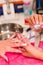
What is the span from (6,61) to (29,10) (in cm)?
83

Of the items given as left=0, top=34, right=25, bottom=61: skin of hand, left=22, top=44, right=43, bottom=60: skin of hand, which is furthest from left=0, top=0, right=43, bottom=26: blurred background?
left=22, top=44, right=43, bottom=60: skin of hand

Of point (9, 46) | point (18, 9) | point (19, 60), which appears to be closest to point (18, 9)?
point (18, 9)

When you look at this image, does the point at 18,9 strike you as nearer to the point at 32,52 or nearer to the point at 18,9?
the point at 18,9

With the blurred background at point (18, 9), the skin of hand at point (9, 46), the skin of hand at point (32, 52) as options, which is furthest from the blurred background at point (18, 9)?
the skin of hand at point (32, 52)

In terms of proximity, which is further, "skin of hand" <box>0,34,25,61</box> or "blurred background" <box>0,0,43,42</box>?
"blurred background" <box>0,0,43,42</box>

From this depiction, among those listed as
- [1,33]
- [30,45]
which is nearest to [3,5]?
[1,33]

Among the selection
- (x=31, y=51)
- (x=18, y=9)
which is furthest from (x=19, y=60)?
(x=18, y=9)

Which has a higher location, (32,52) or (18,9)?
(18,9)

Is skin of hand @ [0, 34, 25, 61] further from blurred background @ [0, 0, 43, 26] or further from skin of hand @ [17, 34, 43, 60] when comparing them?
blurred background @ [0, 0, 43, 26]

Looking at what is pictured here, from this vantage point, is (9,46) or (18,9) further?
(18,9)

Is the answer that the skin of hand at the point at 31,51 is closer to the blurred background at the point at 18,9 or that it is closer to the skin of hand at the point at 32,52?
the skin of hand at the point at 32,52

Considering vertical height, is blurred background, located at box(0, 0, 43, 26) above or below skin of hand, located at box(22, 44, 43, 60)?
above

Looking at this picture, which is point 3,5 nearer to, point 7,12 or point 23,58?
point 7,12

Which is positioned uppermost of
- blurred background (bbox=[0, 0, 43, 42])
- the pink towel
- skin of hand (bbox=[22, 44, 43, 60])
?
blurred background (bbox=[0, 0, 43, 42])
